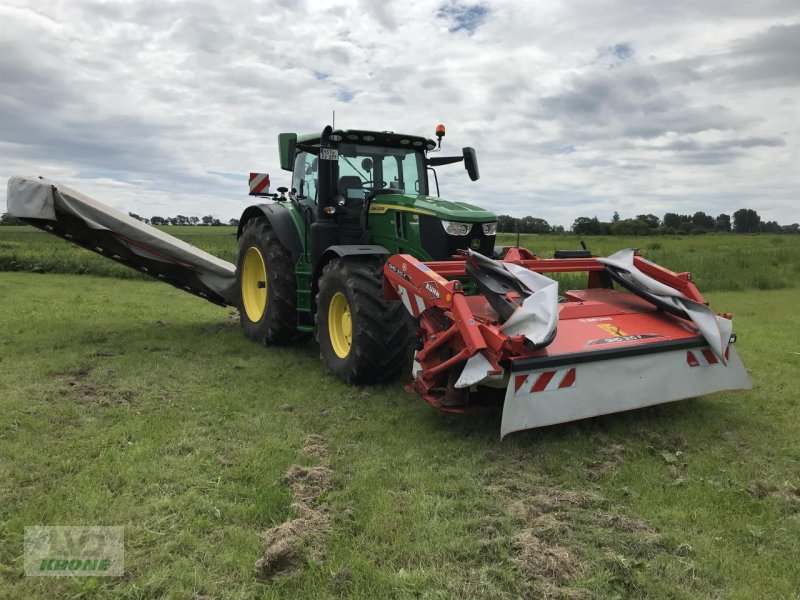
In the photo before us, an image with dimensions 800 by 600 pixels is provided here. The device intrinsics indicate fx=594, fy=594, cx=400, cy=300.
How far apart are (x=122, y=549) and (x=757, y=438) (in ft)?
14.1

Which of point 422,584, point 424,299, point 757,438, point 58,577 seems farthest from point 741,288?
point 58,577

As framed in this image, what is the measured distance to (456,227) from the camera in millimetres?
5922

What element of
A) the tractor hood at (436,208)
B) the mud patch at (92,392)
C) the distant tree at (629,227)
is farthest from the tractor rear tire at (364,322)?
the distant tree at (629,227)

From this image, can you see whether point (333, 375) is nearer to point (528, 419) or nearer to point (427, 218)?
point (427, 218)

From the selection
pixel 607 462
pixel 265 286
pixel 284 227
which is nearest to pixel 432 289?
pixel 607 462

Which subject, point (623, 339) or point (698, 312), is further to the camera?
point (698, 312)

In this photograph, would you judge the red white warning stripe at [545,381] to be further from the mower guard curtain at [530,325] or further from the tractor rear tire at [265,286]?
the tractor rear tire at [265,286]

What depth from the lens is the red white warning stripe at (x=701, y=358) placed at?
15.5 ft

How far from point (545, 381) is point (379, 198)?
125 inches

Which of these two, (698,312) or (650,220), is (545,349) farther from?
(650,220)

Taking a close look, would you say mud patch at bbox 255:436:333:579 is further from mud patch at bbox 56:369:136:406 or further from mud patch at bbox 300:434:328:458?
mud patch at bbox 56:369:136:406

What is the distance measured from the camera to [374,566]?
113 inches

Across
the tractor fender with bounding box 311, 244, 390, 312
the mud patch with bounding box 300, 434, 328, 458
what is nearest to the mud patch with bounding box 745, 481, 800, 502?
the mud patch with bounding box 300, 434, 328, 458

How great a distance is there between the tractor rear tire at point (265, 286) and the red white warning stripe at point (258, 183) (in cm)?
39
